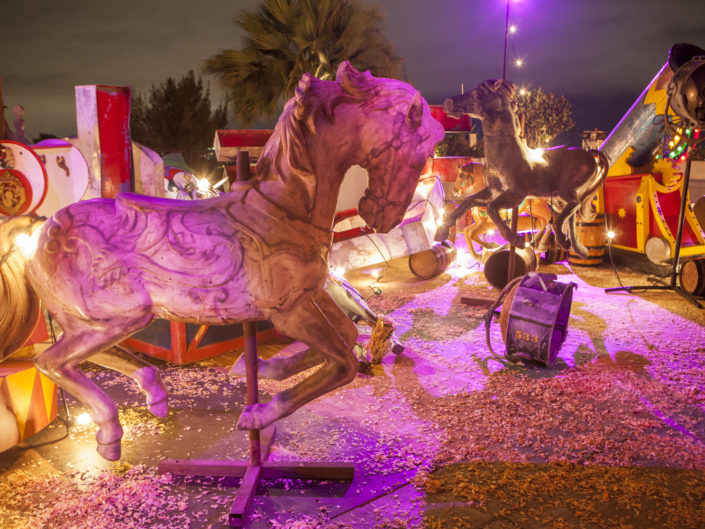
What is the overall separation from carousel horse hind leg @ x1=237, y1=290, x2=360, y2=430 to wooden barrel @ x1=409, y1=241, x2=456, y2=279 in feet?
18.7

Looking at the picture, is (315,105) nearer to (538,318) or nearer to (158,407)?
(158,407)

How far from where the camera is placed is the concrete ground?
7.57 ft

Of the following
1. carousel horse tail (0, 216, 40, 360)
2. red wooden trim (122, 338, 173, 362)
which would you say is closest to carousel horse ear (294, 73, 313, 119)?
carousel horse tail (0, 216, 40, 360)

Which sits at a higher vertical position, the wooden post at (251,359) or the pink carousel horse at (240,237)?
the pink carousel horse at (240,237)

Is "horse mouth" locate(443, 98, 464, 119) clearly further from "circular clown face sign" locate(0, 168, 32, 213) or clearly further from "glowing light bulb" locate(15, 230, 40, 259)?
"glowing light bulb" locate(15, 230, 40, 259)

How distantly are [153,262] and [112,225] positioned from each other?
22cm

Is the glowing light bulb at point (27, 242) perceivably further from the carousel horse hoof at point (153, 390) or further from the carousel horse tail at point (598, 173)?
the carousel horse tail at point (598, 173)

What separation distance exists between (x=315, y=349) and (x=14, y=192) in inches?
91.2

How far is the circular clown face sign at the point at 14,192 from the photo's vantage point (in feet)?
9.61

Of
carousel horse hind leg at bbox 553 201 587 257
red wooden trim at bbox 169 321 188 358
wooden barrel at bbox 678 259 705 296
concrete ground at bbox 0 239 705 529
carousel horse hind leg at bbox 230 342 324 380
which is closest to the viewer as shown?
carousel horse hind leg at bbox 230 342 324 380

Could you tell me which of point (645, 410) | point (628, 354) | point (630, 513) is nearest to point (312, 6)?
point (628, 354)

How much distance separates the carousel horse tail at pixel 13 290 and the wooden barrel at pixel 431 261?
19.8 ft

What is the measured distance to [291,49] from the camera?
1050 centimetres

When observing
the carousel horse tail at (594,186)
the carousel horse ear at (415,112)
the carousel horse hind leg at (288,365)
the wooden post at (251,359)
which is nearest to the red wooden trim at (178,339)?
the wooden post at (251,359)
